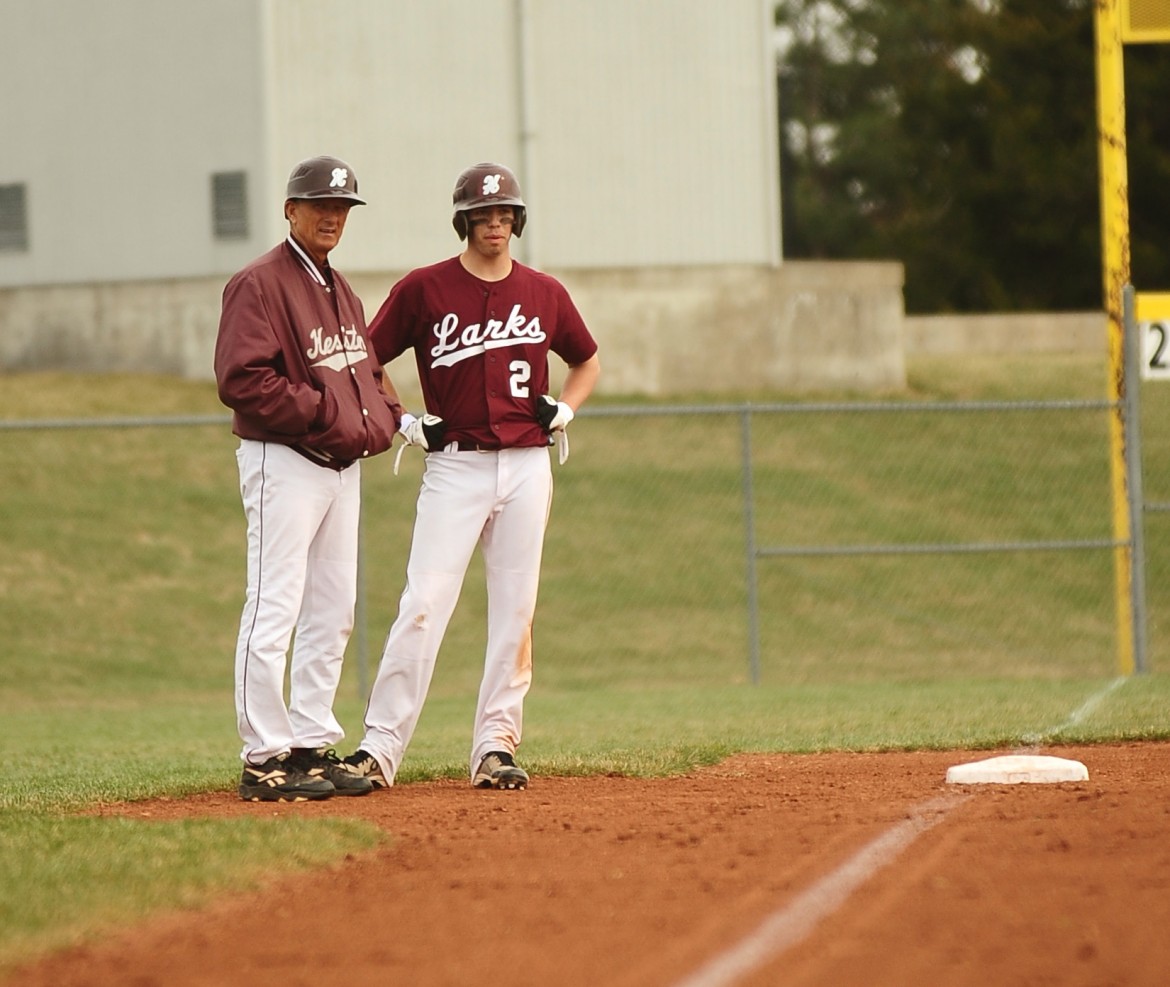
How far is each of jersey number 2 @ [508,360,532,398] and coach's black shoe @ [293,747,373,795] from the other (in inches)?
58.1

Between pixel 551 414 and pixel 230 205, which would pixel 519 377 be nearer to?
pixel 551 414

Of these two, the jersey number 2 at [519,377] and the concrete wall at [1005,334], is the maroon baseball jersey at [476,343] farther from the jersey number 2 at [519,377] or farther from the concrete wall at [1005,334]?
the concrete wall at [1005,334]

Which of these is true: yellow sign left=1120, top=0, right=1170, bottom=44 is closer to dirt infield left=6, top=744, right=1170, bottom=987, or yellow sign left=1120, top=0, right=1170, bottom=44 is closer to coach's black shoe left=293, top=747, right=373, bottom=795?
dirt infield left=6, top=744, right=1170, bottom=987

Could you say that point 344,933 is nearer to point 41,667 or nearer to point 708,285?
point 41,667

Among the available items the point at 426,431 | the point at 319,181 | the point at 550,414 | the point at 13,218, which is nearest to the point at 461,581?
the point at 426,431

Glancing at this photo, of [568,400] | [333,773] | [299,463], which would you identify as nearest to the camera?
[299,463]

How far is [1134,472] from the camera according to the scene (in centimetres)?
1328

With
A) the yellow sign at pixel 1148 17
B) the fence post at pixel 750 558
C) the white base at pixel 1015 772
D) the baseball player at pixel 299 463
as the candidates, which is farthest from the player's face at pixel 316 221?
the yellow sign at pixel 1148 17

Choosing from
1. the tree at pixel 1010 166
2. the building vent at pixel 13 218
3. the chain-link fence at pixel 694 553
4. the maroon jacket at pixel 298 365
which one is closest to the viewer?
the maroon jacket at pixel 298 365

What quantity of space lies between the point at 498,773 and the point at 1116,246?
797 cm

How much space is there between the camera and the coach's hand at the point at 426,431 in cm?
673

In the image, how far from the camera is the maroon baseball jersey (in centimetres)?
680

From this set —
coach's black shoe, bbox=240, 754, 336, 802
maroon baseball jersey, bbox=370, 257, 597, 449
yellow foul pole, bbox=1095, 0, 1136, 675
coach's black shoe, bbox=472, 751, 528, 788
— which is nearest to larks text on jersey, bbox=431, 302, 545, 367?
maroon baseball jersey, bbox=370, 257, 597, 449

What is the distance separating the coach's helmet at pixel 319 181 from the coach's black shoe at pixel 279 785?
1950mm
